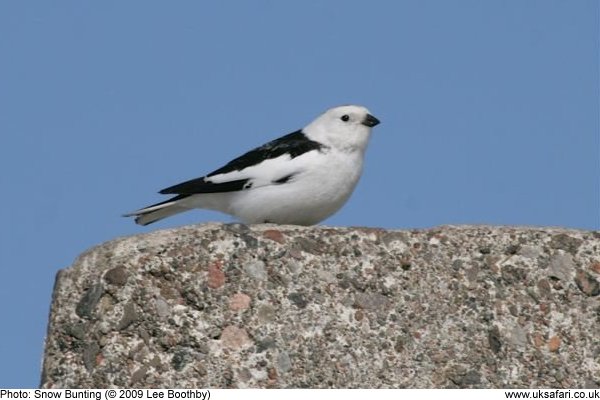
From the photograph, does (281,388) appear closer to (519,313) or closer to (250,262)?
(250,262)

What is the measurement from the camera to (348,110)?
28.7 ft

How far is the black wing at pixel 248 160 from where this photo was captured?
828 cm

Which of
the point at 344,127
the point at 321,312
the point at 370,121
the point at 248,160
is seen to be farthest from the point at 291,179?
the point at 321,312

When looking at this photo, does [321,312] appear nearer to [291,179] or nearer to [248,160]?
[291,179]

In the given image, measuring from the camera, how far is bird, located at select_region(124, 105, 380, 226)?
8.02 metres

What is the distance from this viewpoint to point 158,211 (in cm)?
859

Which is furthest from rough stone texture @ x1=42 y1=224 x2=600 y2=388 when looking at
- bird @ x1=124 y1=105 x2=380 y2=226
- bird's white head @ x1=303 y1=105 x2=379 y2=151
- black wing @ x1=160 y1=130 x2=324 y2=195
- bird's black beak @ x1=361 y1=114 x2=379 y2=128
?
bird's black beak @ x1=361 y1=114 x2=379 y2=128

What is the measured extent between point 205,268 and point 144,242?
0.31 metres

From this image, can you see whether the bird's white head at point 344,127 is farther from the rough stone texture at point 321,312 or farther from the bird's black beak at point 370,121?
the rough stone texture at point 321,312

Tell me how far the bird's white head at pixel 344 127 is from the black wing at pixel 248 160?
A: 77mm

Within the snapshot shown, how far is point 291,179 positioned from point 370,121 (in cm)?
88

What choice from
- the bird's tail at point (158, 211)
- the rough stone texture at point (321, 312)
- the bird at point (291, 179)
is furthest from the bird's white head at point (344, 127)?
the rough stone texture at point (321, 312)
